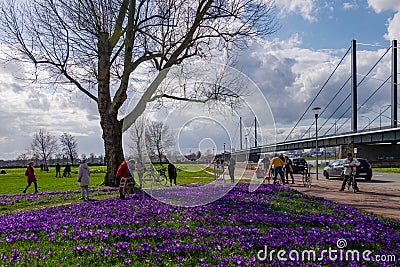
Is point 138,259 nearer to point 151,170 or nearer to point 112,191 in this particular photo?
point 151,170

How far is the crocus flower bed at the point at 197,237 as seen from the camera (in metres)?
6.91

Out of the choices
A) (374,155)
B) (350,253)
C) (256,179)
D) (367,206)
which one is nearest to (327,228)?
(350,253)

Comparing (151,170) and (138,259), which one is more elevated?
(151,170)

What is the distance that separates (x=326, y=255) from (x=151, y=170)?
20.3 ft

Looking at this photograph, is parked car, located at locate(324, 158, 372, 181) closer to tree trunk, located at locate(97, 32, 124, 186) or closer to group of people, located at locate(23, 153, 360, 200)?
group of people, located at locate(23, 153, 360, 200)

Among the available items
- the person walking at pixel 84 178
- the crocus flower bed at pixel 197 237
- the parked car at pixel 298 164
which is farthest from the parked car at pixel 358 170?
the person walking at pixel 84 178

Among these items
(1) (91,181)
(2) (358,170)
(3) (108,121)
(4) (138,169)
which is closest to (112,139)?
(3) (108,121)

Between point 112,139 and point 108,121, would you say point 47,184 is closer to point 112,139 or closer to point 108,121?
point 112,139

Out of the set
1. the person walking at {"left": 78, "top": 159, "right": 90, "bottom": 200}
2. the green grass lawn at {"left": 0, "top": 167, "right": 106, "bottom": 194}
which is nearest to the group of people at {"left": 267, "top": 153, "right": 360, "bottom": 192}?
the green grass lawn at {"left": 0, "top": 167, "right": 106, "bottom": 194}

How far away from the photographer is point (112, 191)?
20.3 metres
